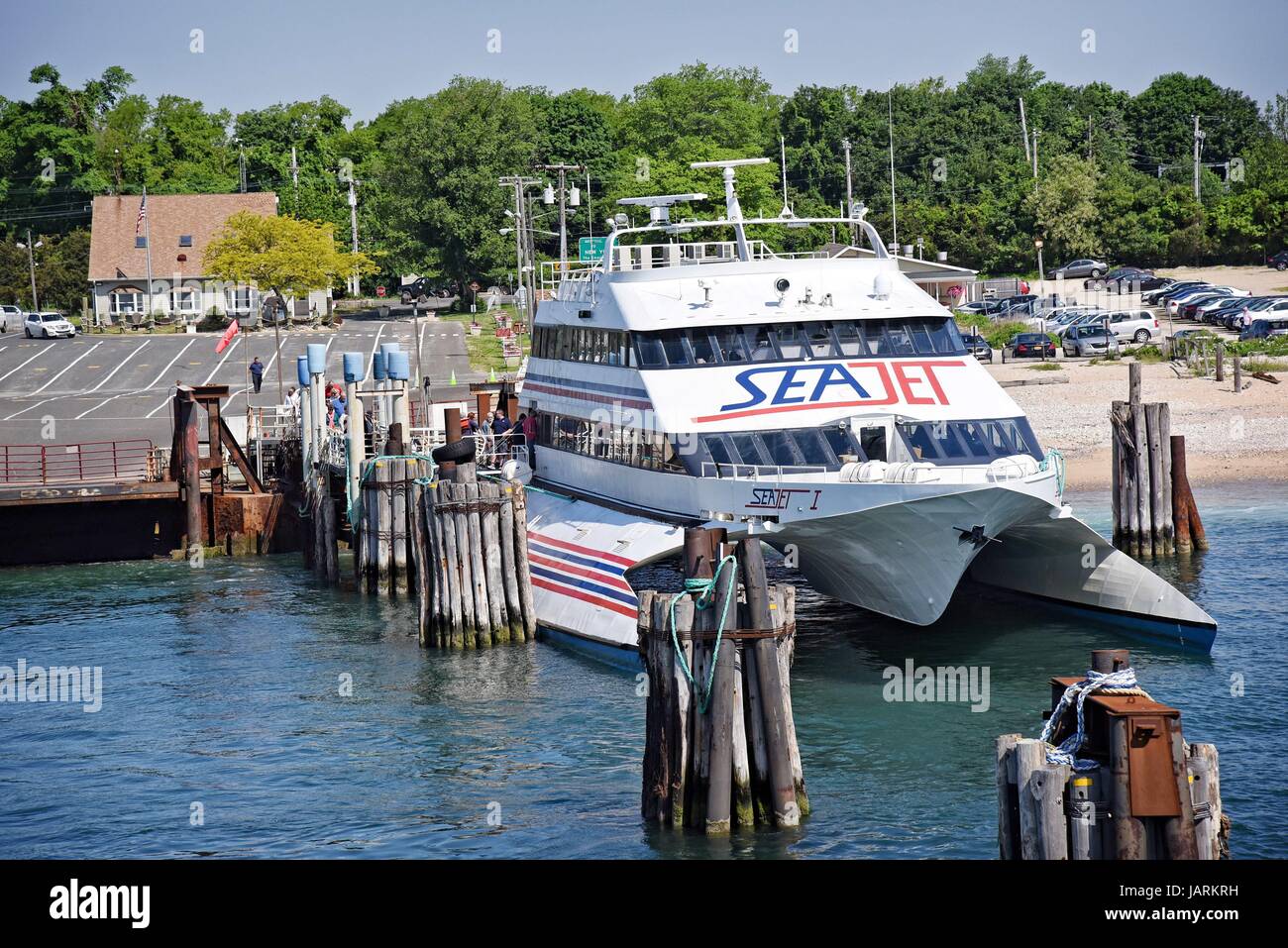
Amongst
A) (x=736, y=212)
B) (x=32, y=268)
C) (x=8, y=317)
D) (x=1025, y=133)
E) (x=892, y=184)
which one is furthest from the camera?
(x=1025, y=133)

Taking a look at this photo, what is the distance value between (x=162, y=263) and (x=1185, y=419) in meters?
62.5

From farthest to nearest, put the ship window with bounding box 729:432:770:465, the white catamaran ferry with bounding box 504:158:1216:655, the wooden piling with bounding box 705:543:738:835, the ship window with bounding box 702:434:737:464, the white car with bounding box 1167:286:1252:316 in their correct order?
the white car with bounding box 1167:286:1252:316 → the ship window with bounding box 702:434:737:464 → the ship window with bounding box 729:432:770:465 → the white catamaran ferry with bounding box 504:158:1216:655 → the wooden piling with bounding box 705:543:738:835

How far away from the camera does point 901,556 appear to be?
21281 millimetres

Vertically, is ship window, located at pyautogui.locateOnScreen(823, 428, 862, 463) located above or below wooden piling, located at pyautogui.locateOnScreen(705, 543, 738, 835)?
above

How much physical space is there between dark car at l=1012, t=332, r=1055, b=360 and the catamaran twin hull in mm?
34221

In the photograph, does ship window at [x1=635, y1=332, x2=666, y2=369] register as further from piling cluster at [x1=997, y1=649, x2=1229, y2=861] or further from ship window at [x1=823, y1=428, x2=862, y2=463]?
piling cluster at [x1=997, y1=649, x2=1229, y2=861]

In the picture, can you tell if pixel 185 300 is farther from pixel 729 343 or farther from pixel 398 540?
pixel 729 343

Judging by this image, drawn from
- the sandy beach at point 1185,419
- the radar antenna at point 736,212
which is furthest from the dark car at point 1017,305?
the radar antenna at point 736,212

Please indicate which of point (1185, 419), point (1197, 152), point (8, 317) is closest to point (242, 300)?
point (8, 317)


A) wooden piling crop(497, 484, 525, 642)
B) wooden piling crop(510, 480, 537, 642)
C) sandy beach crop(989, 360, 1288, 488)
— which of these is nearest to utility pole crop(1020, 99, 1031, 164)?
sandy beach crop(989, 360, 1288, 488)

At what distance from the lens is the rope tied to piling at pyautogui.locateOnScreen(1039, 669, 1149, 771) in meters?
10.9

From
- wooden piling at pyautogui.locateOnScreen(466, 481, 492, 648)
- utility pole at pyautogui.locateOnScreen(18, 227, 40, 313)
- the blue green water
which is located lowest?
the blue green water

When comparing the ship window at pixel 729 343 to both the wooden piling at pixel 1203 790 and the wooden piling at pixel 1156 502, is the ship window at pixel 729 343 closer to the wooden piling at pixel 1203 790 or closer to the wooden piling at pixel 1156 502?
the wooden piling at pixel 1156 502
